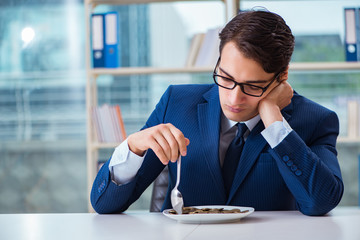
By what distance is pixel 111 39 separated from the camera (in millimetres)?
2721

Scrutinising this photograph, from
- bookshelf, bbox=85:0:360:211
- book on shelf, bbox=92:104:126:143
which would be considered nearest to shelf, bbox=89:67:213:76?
bookshelf, bbox=85:0:360:211

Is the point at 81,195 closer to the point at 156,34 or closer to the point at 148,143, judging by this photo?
the point at 156,34

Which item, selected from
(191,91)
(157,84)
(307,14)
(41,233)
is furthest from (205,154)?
(307,14)

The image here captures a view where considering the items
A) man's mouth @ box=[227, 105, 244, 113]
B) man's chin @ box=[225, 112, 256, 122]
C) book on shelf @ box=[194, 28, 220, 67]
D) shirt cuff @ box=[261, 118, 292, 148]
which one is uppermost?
book on shelf @ box=[194, 28, 220, 67]

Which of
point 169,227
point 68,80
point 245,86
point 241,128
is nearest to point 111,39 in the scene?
point 68,80

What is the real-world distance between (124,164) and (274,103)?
464 mm

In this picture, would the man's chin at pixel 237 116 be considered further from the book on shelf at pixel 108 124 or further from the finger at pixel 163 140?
the book on shelf at pixel 108 124

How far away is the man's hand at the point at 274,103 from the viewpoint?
4.24 ft

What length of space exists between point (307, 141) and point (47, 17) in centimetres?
257

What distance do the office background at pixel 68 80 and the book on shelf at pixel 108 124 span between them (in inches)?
19.5

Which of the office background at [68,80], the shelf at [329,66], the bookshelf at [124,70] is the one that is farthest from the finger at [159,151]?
the office background at [68,80]

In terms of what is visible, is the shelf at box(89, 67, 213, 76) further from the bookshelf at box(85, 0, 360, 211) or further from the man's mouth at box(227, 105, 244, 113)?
the man's mouth at box(227, 105, 244, 113)

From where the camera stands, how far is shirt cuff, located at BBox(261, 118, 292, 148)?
4.10 ft

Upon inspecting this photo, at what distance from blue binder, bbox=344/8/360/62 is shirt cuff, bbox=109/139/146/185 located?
189 cm
